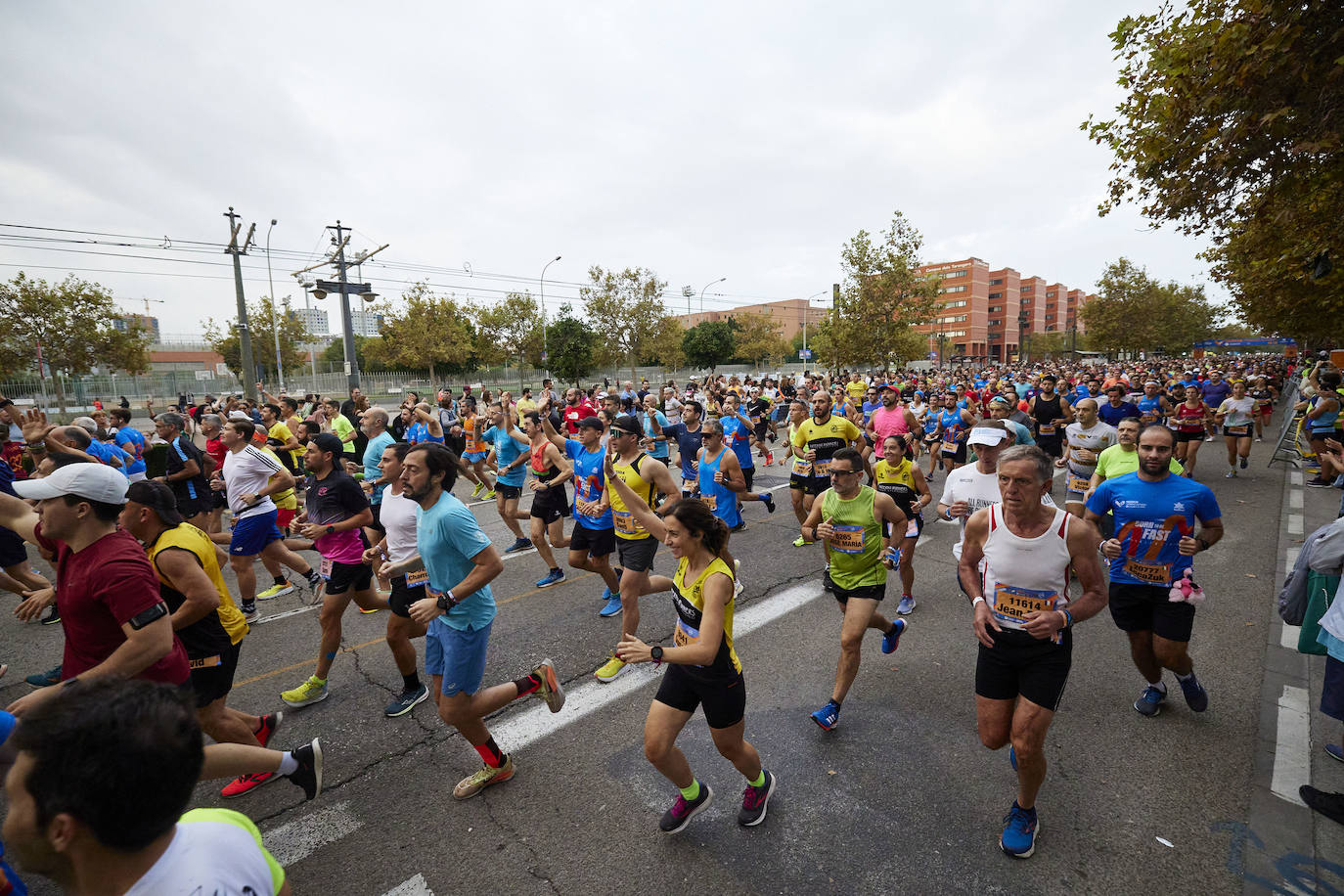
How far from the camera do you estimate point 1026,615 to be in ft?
9.65

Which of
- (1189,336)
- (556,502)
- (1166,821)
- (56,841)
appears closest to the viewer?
(56,841)

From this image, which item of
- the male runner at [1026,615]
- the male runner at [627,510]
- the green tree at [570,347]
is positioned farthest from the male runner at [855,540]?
the green tree at [570,347]

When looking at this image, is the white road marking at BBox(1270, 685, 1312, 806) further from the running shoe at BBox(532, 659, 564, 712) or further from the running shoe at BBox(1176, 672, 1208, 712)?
the running shoe at BBox(532, 659, 564, 712)

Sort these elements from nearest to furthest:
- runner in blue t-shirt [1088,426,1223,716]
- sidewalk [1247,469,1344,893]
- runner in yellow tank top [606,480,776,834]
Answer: sidewalk [1247,469,1344,893], runner in yellow tank top [606,480,776,834], runner in blue t-shirt [1088,426,1223,716]

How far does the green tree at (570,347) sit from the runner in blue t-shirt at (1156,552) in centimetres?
3965

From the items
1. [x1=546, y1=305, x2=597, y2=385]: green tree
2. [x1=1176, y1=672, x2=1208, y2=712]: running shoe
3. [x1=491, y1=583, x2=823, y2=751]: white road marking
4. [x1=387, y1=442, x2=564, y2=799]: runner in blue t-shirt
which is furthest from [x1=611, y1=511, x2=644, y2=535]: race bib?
[x1=546, y1=305, x2=597, y2=385]: green tree

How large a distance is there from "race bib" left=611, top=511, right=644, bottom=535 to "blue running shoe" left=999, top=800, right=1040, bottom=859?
10.3 feet

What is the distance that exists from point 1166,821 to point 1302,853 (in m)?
0.51

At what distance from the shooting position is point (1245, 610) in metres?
5.56

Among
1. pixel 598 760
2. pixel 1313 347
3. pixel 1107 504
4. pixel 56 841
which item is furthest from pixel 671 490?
pixel 1313 347

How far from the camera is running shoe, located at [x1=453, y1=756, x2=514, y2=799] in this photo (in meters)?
3.34

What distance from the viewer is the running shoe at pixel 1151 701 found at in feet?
12.9

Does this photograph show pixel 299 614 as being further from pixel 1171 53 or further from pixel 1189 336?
pixel 1189 336

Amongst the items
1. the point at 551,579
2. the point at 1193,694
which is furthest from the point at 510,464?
the point at 1193,694
